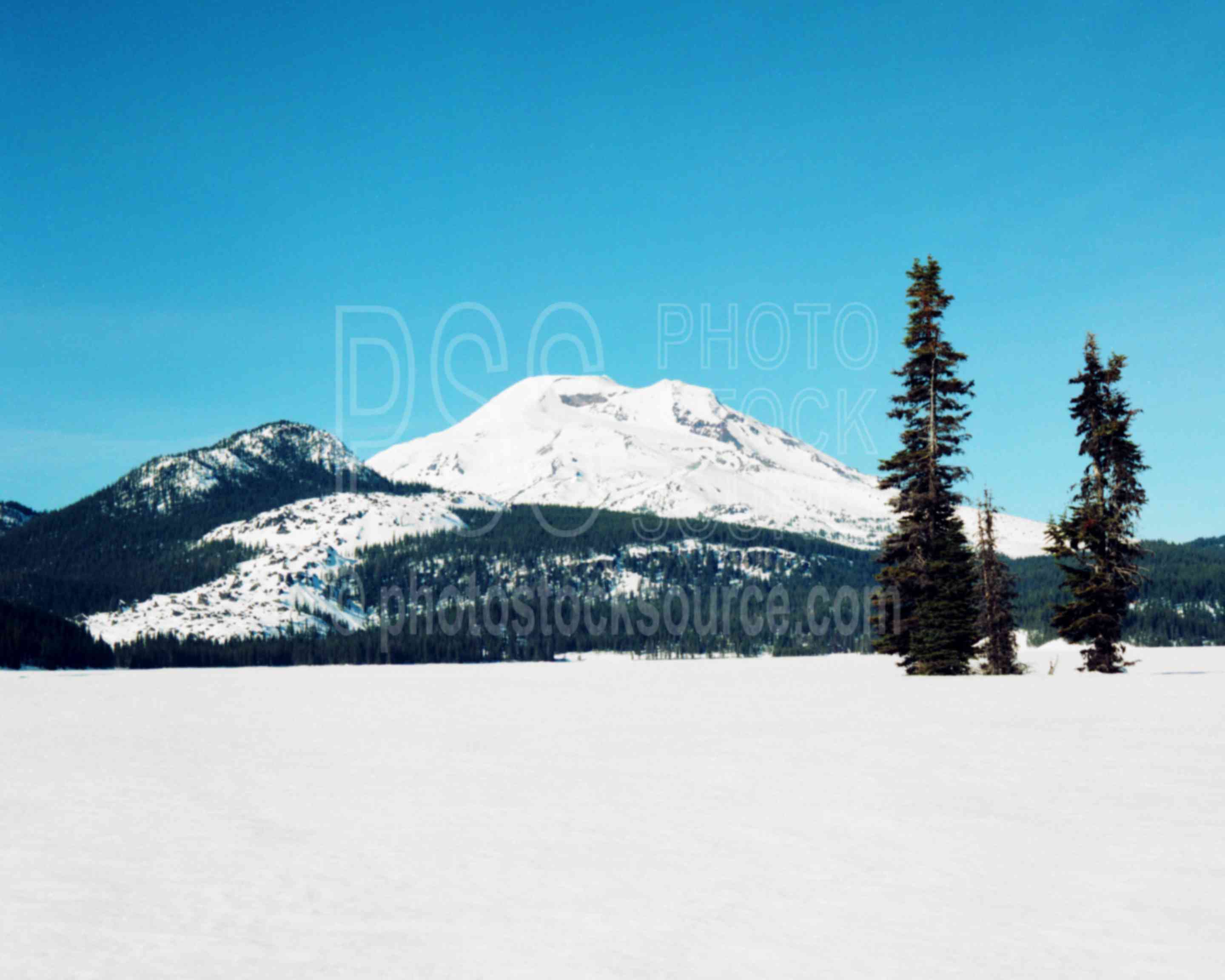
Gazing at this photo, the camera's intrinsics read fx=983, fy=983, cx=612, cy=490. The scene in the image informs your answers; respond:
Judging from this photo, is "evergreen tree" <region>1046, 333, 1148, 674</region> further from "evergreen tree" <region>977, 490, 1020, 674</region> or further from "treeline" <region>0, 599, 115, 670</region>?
"treeline" <region>0, 599, 115, 670</region>

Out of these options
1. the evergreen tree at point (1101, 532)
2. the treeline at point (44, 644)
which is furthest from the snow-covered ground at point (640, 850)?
the treeline at point (44, 644)

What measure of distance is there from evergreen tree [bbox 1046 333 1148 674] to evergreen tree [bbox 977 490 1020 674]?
8.35 meters

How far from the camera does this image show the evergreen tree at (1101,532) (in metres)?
45.0

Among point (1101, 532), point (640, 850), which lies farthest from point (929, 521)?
point (640, 850)

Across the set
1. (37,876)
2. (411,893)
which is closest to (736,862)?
(411,893)

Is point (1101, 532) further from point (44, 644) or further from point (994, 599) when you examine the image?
point (44, 644)

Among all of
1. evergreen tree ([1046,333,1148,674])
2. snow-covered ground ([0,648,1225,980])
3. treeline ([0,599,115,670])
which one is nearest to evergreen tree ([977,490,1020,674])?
evergreen tree ([1046,333,1148,674])

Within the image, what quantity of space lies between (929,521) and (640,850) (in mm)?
34664

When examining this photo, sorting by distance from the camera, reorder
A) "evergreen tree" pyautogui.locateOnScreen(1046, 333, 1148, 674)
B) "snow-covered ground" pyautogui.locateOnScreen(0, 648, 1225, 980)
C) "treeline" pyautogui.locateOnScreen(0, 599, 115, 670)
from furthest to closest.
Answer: "treeline" pyautogui.locateOnScreen(0, 599, 115, 670), "evergreen tree" pyautogui.locateOnScreen(1046, 333, 1148, 674), "snow-covered ground" pyautogui.locateOnScreen(0, 648, 1225, 980)

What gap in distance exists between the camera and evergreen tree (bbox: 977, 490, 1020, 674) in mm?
56531

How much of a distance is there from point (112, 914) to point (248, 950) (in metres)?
2.62

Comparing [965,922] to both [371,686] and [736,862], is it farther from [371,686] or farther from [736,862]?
[371,686]

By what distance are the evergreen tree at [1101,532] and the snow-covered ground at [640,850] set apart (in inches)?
516

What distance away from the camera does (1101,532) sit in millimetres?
45500
